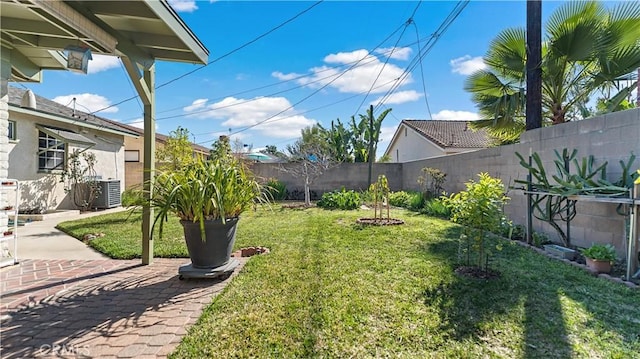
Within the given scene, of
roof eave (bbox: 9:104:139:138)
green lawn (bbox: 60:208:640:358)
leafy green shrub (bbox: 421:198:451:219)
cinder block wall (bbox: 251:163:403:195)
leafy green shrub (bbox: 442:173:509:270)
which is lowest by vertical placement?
green lawn (bbox: 60:208:640:358)

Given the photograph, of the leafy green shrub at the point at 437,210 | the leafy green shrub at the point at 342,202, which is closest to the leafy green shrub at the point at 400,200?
the leafy green shrub at the point at 342,202

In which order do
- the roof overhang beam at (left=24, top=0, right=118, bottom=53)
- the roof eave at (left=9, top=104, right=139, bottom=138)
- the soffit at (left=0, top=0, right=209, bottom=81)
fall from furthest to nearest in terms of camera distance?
the roof eave at (left=9, top=104, right=139, bottom=138) → the soffit at (left=0, top=0, right=209, bottom=81) → the roof overhang beam at (left=24, top=0, right=118, bottom=53)

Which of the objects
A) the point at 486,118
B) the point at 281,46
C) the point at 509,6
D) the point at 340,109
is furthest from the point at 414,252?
the point at 340,109

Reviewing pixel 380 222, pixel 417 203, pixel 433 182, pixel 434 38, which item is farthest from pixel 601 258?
pixel 434 38

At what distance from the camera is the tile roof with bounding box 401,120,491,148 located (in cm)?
A: 1758

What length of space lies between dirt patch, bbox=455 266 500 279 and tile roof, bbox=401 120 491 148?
13.8 metres

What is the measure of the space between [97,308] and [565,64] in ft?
30.2

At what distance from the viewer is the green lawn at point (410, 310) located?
2324mm

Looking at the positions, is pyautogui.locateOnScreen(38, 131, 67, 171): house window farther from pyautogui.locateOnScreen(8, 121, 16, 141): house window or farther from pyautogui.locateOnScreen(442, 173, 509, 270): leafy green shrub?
pyautogui.locateOnScreen(442, 173, 509, 270): leafy green shrub

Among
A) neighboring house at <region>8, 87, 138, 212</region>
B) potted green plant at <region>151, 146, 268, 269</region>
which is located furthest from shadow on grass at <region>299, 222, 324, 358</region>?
neighboring house at <region>8, 87, 138, 212</region>

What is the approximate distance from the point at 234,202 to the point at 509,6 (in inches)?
315

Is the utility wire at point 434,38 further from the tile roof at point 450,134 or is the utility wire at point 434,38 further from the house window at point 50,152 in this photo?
the house window at point 50,152

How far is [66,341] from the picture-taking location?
7.98 feet

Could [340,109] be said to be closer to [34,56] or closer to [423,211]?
[423,211]
